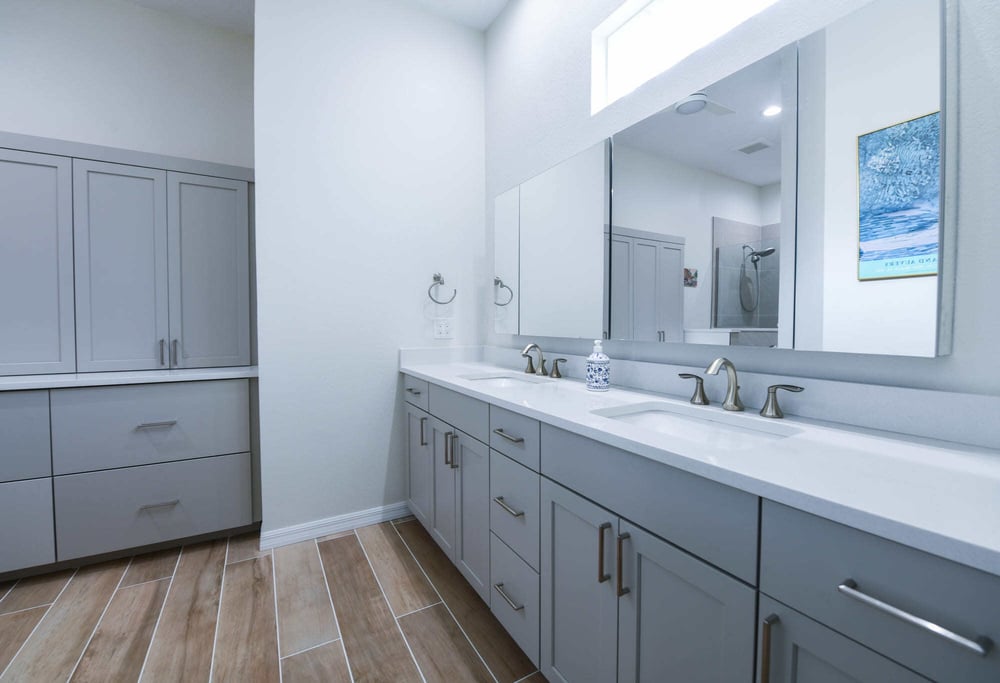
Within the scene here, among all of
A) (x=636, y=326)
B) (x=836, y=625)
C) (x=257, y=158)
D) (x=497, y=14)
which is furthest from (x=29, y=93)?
(x=836, y=625)

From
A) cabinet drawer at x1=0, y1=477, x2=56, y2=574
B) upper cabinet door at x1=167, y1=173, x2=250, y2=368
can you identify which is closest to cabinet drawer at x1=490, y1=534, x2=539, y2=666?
upper cabinet door at x1=167, y1=173, x2=250, y2=368

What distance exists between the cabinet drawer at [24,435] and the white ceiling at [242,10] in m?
2.15

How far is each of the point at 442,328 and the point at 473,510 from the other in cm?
118

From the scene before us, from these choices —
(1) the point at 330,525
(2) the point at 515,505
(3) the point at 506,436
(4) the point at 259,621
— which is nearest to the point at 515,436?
(3) the point at 506,436

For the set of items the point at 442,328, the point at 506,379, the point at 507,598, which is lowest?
the point at 507,598

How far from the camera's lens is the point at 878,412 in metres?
0.97

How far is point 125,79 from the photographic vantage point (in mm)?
2359

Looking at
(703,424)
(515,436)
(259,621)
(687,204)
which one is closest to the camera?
(703,424)

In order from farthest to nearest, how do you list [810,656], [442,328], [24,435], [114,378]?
[442,328] < [114,378] < [24,435] < [810,656]

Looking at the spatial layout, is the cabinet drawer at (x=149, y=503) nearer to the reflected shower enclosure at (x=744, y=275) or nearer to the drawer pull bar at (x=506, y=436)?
the drawer pull bar at (x=506, y=436)

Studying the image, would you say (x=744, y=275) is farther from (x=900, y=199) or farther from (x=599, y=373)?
(x=599, y=373)

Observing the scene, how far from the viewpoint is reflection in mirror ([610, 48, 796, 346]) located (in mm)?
1169

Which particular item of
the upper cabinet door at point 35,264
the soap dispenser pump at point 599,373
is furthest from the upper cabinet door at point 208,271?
the soap dispenser pump at point 599,373

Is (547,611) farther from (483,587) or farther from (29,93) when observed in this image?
(29,93)
